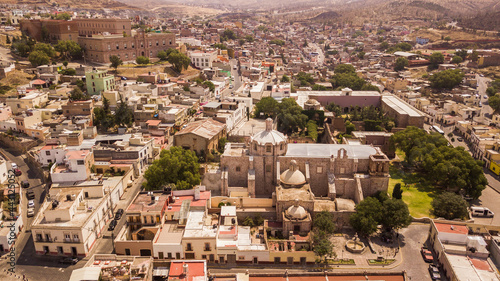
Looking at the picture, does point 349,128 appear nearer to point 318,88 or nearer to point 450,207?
A: point 318,88

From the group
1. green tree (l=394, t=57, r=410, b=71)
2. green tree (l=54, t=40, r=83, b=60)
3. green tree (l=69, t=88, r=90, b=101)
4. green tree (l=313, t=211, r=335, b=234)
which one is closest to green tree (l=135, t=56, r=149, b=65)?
green tree (l=54, t=40, r=83, b=60)

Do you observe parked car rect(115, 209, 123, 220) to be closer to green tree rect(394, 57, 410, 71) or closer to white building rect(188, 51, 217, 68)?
white building rect(188, 51, 217, 68)

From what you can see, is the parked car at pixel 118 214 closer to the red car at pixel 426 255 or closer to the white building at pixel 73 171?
the white building at pixel 73 171

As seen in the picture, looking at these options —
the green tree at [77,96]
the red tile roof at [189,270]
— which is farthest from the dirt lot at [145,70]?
the red tile roof at [189,270]

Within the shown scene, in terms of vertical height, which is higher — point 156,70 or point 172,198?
point 156,70

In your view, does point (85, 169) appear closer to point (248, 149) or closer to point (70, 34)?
point (248, 149)

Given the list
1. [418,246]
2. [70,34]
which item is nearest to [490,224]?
[418,246]
